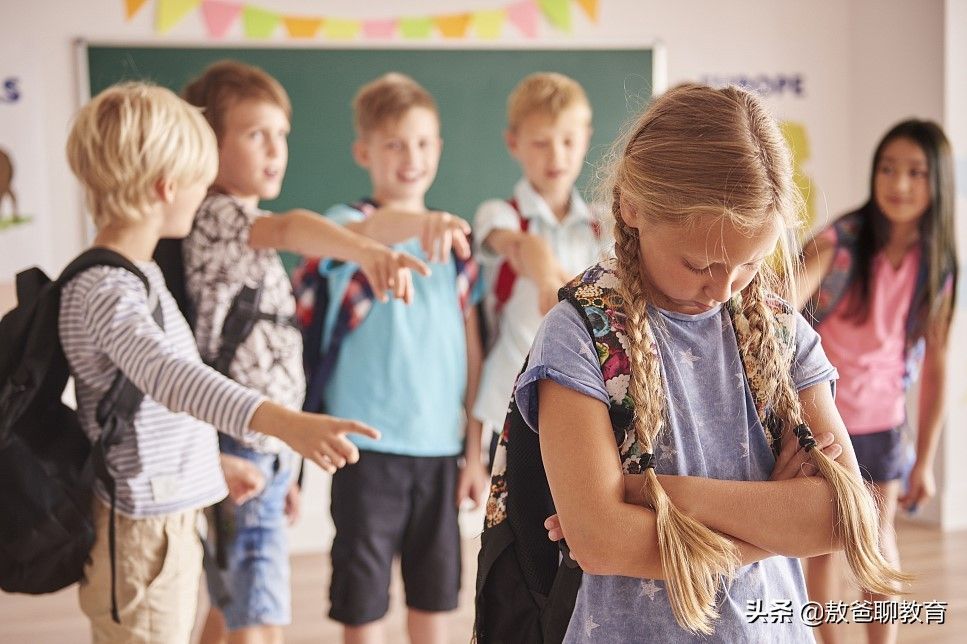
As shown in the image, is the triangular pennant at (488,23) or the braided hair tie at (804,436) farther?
the triangular pennant at (488,23)

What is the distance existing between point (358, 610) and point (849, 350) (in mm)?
1352

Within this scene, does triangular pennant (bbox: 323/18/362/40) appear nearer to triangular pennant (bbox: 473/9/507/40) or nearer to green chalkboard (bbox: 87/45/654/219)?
green chalkboard (bbox: 87/45/654/219)

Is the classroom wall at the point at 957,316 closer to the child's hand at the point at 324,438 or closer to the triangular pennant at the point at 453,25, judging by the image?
the triangular pennant at the point at 453,25

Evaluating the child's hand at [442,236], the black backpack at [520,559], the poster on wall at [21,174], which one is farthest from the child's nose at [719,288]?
the poster on wall at [21,174]

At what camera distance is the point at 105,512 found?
1.56 metres

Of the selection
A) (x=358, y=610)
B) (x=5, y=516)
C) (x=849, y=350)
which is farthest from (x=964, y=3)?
(x=5, y=516)

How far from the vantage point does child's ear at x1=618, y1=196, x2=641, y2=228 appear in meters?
1.18

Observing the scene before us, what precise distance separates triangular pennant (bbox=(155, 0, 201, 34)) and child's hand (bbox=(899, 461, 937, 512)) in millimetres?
2885

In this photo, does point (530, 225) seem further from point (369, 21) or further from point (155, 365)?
point (369, 21)

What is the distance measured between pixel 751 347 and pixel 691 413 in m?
0.11

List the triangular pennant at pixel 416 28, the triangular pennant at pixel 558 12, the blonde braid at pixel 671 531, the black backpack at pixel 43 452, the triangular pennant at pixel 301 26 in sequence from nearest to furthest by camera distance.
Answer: the blonde braid at pixel 671 531 → the black backpack at pixel 43 452 → the triangular pennant at pixel 301 26 → the triangular pennant at pixel 416 28 → the triangular pennant at pixel 558 12

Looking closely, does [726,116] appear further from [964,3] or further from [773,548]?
[964,3]

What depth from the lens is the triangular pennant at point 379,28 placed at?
3863 mm

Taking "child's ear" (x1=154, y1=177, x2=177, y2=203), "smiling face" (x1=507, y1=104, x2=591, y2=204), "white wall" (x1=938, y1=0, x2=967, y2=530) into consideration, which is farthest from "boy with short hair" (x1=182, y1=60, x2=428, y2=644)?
"white wall" (x1=938, y1=0, x2=967, y2=530)
